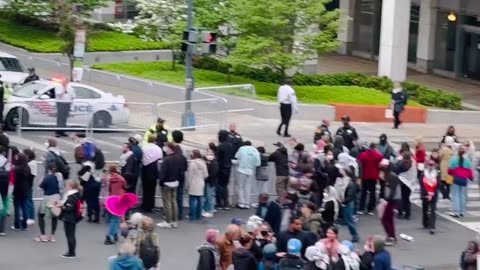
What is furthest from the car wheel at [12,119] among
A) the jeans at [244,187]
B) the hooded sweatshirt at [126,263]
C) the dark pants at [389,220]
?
the hooded sweatshirt at [126,263]

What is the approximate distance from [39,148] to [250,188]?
5634mm

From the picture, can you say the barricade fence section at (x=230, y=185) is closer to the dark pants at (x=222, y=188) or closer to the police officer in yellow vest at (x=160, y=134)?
the dark pants at (x=222, y=188)

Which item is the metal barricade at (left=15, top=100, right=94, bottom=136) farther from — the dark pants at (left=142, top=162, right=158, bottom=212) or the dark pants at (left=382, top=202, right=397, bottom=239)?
the dark pants at (left=382, top=202, right=397, bottom=239)

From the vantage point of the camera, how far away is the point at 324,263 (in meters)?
18.2

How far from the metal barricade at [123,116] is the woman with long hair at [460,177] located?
8479 mm

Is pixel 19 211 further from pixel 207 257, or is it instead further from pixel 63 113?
pixel 63 113

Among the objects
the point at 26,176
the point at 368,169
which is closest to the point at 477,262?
the point at 368,169

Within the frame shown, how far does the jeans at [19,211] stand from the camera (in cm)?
2336

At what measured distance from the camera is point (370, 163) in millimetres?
26156

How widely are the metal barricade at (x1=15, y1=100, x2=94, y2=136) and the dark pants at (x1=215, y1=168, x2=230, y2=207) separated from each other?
5.91m

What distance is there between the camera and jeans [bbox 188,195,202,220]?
25.0 meters

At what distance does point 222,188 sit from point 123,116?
23.1ft

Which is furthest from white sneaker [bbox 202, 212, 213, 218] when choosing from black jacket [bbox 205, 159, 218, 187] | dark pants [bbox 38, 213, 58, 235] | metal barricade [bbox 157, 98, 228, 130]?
metal barricade [bbox 157, 98, 228, 130]

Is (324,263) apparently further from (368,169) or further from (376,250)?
(368,169)
